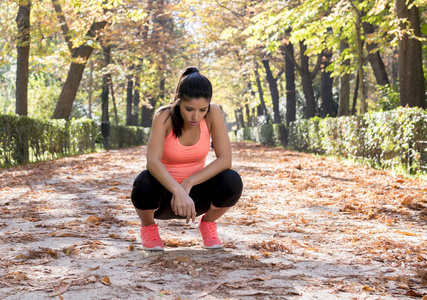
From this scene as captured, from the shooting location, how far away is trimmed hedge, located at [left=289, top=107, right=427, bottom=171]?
10.8 metres

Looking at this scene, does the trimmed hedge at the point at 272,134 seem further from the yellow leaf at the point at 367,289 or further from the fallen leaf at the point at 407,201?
the yellow leaf at the point at 367,289

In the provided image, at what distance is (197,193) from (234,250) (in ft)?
2.01

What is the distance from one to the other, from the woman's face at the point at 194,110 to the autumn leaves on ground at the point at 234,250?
110 cm

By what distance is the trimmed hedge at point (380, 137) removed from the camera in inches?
424

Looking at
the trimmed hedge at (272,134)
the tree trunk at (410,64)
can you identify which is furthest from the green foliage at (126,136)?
the tree trunk at (410,64)

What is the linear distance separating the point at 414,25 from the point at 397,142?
12.5ft

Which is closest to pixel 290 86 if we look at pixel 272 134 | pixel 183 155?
pixel 272 134

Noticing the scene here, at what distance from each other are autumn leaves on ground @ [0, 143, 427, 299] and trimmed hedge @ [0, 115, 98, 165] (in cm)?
635

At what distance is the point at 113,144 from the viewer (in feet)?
101

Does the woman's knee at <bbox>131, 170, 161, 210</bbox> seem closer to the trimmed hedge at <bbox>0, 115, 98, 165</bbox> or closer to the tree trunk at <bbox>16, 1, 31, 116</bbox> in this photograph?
the trimmed hedge at <bbox>0, 115, 98, 165</bbox>

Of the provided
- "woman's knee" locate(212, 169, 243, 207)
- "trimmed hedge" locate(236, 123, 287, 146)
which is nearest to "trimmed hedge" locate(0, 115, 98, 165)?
"woman's knee" locate(212, 169, 243, 207)

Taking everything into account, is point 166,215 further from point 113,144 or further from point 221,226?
point 113,144

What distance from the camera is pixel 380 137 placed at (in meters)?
13.0

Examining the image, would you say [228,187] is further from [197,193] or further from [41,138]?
[41,138]
